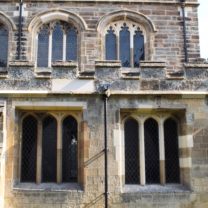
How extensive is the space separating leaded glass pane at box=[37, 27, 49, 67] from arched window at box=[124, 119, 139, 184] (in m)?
5.31

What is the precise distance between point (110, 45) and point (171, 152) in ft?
18.7

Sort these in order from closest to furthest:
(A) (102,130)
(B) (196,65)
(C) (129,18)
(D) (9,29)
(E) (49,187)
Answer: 1. (E) (49,187)
2. (A) (102,130)
3. (B) (196,65)
4. (D) (9,29)
5. (C) (129,18)

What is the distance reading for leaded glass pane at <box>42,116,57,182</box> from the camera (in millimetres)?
9680

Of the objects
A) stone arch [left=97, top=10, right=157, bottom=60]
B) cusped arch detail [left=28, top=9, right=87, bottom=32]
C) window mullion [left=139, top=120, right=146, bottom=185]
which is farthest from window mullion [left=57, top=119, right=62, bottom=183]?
cusped arch detail [left=28, top=9, right=87, bottom=32]

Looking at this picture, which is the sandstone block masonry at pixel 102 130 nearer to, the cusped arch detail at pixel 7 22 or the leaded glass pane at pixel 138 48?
the leaded glass pane at pixel 138 48

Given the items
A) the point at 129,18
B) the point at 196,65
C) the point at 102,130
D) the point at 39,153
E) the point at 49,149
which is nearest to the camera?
the point at 102,130

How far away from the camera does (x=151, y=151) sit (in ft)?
32.3

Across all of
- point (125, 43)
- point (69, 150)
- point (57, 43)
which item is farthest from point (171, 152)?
point (57, 43)

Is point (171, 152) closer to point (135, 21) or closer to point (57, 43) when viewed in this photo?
point (135, 21)

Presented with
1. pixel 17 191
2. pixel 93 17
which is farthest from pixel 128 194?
pixel 93 17

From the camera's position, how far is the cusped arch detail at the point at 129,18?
14453mm

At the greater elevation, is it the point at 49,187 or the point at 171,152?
the point at 171,152

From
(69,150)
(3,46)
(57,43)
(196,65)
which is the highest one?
(57,43)

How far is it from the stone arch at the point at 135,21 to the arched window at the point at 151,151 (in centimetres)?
490
